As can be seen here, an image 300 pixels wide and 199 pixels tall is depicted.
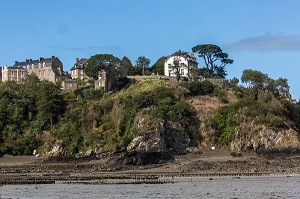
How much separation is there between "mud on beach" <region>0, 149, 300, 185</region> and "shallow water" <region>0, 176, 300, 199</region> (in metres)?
5.32

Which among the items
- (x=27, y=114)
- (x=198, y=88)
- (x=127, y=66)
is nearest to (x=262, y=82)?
(x=198, y=88)

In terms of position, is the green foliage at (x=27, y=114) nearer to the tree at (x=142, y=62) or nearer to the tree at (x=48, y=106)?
the tree at (x=48, y=106)

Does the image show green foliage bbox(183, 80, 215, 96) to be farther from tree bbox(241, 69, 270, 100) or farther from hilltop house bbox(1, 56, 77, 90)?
hilltop house bbox(1, 56, 77, 90)

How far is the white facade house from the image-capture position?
12462 cm

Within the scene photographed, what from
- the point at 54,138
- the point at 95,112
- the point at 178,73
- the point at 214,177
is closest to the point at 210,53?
the point at 178,73

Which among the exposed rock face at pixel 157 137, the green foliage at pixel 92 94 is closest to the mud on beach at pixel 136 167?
the exposed rock face at pixel 157 137

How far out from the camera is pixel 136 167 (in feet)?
270

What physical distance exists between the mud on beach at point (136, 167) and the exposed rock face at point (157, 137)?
11.5ft

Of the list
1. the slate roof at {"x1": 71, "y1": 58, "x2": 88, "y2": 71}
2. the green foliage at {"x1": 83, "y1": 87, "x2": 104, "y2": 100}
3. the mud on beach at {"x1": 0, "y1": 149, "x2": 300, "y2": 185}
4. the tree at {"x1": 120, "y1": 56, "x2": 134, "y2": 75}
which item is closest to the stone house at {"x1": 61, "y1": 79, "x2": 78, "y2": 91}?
the tree at {"x1": 120, "y1": 56, "x2": 134, "y2": 75}

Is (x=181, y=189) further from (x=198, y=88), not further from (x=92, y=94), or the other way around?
(x=92, y=94)

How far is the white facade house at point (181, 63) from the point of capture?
124625 millimetres

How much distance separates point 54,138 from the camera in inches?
4058

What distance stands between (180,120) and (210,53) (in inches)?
1081

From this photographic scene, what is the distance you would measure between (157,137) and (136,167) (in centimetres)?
1248
